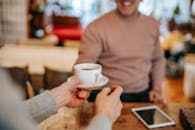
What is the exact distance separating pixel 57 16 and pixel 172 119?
738 centimetres

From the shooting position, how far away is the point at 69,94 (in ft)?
4.18

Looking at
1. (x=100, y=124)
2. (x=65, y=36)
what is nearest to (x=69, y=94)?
(x=100, y=124)

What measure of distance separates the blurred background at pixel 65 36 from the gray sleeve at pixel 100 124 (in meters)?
0.34

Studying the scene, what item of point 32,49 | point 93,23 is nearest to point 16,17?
point 32,49

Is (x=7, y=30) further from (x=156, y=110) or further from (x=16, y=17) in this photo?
(x=156, y=110)

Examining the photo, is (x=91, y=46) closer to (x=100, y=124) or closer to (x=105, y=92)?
(x=105, y=92)

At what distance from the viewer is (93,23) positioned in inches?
78.6

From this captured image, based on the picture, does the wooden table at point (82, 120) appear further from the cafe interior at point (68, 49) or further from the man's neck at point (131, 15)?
the man's neck at point (131, 15)

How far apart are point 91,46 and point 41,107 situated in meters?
0.89

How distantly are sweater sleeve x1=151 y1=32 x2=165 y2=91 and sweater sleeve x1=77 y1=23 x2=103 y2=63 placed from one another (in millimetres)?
432

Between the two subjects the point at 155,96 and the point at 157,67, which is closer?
the point at 155,96

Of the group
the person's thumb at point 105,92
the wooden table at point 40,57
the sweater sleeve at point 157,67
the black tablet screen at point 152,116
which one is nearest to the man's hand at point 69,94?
the person's thumb at point 105,92

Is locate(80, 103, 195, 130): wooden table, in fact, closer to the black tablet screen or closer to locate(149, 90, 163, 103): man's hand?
the black tablet screen

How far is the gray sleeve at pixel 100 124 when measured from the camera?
2.90 feet
